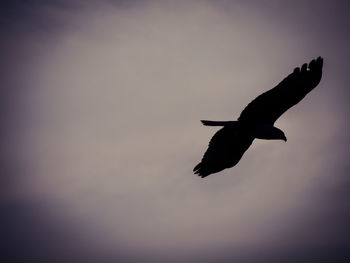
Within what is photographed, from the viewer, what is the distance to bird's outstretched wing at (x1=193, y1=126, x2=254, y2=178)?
9312 millimetres

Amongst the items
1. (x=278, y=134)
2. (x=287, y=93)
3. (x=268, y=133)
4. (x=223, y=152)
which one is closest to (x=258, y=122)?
(x=268, y=133)

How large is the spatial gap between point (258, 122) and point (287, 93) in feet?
3.63

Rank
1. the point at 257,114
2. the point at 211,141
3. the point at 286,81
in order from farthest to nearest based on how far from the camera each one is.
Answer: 1. the point at 211,141
2. the point at 257,114
3. the point at 286,81

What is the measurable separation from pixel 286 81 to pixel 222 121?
1840mm

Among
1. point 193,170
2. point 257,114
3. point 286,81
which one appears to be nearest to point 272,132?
point 257,114

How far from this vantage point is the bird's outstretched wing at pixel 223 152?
931cm

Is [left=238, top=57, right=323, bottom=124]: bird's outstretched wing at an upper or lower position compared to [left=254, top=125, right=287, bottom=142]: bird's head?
upper

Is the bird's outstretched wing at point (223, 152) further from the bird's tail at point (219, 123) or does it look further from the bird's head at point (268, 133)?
the bird's tail at point (219, 123)

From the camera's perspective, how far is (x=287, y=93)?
8367 millimetres

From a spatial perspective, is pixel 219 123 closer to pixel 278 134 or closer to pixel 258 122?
pixel 258 122

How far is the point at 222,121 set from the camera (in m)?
8.28

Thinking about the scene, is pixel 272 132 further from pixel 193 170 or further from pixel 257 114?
pixel 193 170

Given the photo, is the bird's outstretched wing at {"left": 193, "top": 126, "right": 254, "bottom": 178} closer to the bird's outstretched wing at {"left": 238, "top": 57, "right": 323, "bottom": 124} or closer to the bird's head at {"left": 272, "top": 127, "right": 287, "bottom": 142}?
the bird's head at {"left": 272, "top": 127, "right": 287, "bottom": 142}

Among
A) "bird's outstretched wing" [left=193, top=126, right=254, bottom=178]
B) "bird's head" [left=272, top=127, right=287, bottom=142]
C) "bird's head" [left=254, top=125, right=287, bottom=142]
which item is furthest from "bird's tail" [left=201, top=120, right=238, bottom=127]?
"bird's head" [left=272, top=127, right=287, bottom=142]
